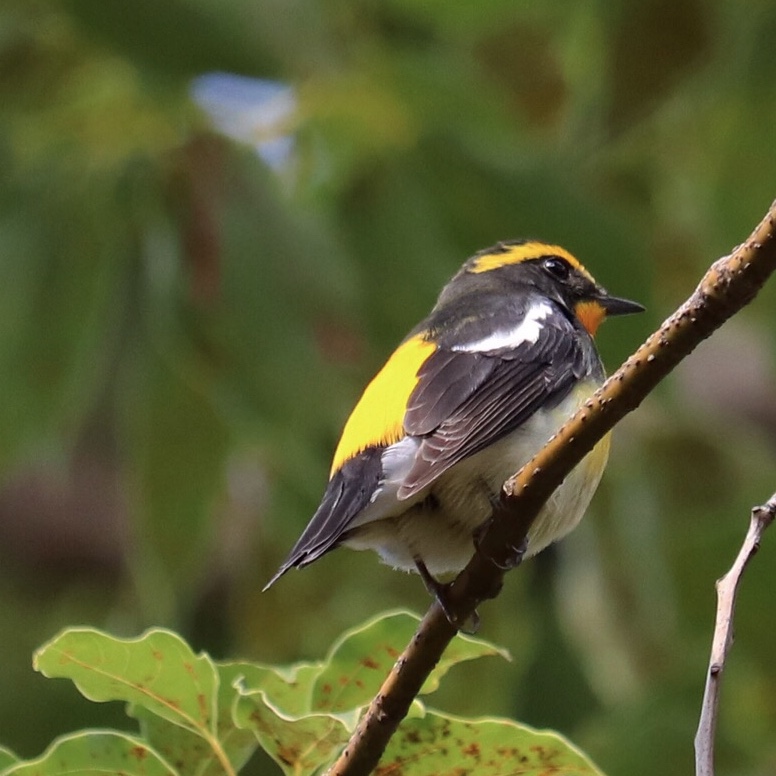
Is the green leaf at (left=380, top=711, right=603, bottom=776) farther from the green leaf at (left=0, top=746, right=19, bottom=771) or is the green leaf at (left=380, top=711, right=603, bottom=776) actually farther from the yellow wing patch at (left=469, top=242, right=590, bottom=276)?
the yellow wing patch at (left=469, top=242, right=590, bottom=276)

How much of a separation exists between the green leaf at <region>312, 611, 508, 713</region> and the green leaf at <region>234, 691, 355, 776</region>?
4.4 inches

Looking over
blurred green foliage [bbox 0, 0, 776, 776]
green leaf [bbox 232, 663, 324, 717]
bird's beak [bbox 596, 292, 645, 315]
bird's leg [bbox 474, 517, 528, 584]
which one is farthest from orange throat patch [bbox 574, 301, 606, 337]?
green leaf [bbox 232, 663, 324, 717]

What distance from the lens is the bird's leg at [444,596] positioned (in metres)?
1.71

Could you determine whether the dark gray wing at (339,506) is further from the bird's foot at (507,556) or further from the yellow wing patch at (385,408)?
the bird's foot at (507,556)

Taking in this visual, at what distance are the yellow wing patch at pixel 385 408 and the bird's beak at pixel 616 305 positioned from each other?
502 mm

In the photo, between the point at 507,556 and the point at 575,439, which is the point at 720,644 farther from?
the point at 507,556

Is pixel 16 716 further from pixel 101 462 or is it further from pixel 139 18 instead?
pixel 139 18

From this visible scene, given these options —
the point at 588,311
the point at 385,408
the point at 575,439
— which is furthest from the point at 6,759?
the point at 588,311

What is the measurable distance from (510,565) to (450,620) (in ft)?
0.57

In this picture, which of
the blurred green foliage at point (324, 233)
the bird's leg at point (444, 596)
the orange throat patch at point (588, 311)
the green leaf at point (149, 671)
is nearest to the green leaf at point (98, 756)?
the green leaf at point (149, 671)

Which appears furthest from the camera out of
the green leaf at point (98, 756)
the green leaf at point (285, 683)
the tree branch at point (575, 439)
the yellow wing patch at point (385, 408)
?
the yellow wing patch at point (385, 408)

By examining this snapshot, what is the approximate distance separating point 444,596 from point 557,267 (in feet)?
4.57

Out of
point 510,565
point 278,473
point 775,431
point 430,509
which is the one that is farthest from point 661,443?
point 510,565

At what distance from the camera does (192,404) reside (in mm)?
3424
